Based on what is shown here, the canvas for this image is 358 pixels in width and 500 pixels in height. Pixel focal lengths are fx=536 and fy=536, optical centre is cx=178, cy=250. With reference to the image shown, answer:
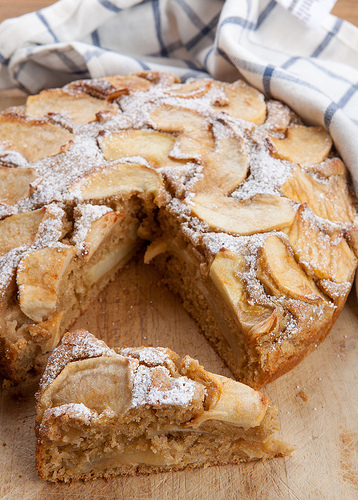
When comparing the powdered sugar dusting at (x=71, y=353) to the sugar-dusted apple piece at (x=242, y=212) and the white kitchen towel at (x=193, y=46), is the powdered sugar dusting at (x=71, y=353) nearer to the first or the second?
the sugar-dusted apple piece at (x=242, y=212)

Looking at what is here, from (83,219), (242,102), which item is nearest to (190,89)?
(242,102)

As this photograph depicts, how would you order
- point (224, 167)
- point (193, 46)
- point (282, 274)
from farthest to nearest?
point (193, 46)
point (224, 167)
point (282, 274)

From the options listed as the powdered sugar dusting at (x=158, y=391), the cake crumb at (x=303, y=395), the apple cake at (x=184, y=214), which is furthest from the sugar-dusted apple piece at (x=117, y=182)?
the cake crumb at (x=303, y=395)

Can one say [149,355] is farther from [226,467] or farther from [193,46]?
[193,46]

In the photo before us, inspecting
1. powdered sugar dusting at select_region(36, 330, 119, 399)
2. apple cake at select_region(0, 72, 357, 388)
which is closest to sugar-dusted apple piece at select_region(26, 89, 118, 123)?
apple cake at select_region(0, 72, 357, 388)

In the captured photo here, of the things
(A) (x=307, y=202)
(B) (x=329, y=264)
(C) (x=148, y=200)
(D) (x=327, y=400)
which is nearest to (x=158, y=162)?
(C) (x=148, y=200)

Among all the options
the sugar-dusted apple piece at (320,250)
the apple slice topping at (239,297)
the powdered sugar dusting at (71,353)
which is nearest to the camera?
the powdered sugar dusting at (71,353)
